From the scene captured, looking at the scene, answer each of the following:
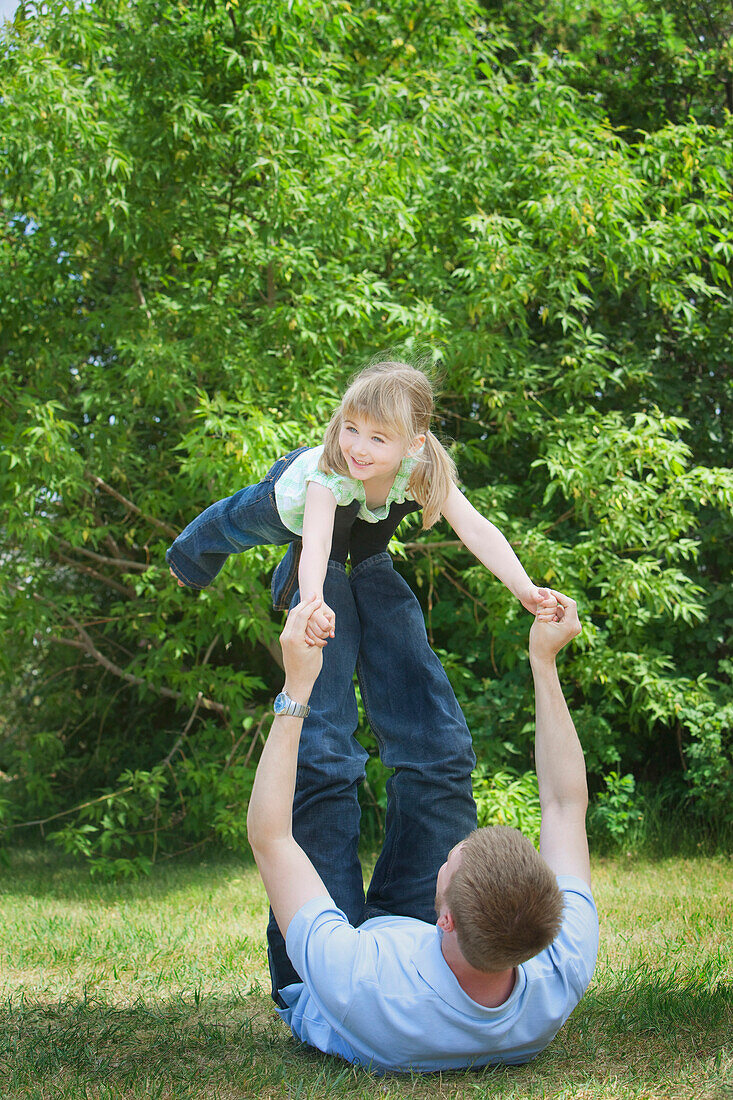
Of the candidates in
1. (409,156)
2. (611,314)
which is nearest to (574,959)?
(409,156)

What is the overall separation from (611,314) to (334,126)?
8.17 feet

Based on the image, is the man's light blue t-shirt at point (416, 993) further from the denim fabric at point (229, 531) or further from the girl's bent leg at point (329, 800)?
the denim fabric at point (229, 531)

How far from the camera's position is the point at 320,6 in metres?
5.00

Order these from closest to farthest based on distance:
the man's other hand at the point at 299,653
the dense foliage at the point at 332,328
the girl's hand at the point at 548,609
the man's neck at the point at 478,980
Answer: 1. the man's neck at the point at 478,980
2. the man's other hand at the point at 299,653
3. the girl's hand at the point at 548,609
4. the dense foliage at the point at 332,328

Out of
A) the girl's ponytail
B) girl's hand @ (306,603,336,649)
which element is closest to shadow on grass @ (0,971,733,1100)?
girl's hand @ (306,603,336,649)

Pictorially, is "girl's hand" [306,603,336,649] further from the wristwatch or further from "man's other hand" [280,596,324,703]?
the wristwatch

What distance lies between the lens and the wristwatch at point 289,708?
199 cm

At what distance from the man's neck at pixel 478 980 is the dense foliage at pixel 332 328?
8.65 ft

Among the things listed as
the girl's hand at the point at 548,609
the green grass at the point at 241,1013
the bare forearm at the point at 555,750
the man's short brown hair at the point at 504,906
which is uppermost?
the girl's hand at the point at 548,609

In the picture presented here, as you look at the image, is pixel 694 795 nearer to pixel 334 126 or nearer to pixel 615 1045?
pixel 615 1045

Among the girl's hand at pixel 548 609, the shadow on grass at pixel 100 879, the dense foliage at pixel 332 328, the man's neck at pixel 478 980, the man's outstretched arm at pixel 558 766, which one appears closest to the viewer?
the man's neck at pixel 478 980

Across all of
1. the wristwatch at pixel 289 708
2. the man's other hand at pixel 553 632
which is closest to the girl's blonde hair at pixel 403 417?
the man's other hand at pixel 553 632

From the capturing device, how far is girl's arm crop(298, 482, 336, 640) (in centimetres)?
241

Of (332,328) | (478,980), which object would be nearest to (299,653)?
(478,980)
